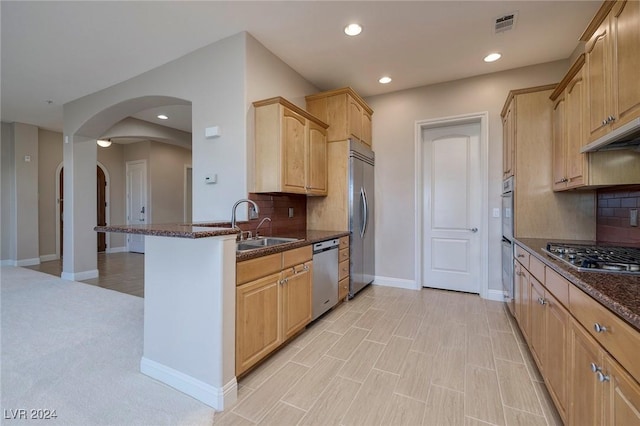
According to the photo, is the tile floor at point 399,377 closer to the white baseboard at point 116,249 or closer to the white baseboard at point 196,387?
the white baseboard at point 196,387

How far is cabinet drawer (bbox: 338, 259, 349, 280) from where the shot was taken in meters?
3.28

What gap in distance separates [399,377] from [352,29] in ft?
10.1

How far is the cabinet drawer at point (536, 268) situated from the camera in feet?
5.99

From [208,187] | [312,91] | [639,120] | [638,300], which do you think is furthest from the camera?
[312,91]

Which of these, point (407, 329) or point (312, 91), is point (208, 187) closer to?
point (312, 91)

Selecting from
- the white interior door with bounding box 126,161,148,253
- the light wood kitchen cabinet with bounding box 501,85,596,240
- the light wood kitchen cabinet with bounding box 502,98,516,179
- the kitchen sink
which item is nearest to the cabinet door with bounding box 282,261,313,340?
the kitchen sink

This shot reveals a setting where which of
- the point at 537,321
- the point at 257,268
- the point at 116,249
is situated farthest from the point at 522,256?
the point at 116,249

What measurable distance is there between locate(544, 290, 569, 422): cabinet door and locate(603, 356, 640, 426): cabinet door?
43 cm

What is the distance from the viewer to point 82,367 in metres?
2.08

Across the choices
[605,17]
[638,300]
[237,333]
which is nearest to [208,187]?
[237,333]

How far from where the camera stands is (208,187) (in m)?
2.99

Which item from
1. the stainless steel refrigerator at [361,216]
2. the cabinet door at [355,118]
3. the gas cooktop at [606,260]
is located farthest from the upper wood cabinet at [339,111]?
the gas cooktop at [606,260]

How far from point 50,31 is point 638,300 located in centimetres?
468

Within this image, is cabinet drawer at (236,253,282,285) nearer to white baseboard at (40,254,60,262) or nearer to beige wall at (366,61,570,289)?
beige wall at (366,61,570,289)
